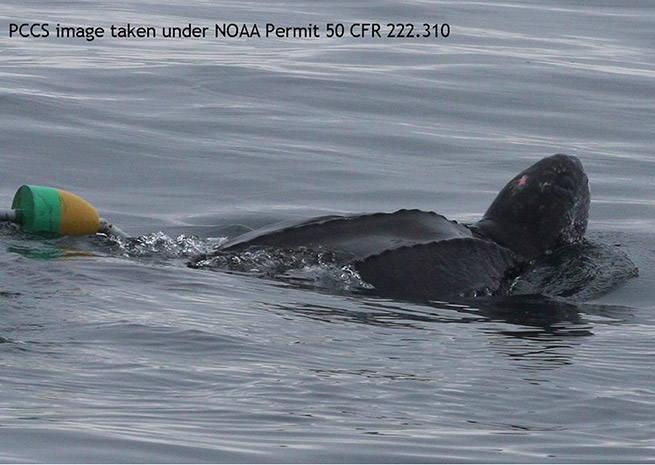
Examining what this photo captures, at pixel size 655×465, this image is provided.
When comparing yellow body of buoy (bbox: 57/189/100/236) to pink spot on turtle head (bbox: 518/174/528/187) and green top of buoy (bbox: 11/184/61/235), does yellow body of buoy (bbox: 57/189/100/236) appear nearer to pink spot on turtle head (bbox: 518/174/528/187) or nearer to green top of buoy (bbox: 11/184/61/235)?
green top of buoy (bbox: 11/184/61/235)

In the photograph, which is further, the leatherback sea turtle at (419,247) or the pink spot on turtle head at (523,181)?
the pink spot on turtle head at (523,181)

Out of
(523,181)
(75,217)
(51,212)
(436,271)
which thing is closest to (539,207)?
(523,181)

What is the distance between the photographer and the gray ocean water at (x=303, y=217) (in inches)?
176

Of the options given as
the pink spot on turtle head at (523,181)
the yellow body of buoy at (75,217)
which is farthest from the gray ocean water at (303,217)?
the pink spot on turtle head at (523,181)

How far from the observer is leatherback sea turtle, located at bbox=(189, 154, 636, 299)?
681 cm

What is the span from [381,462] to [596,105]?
10.1 metres

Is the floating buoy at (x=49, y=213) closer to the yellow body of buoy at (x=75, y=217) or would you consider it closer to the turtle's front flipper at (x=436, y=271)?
the yellow body of buoy at (x=75, y=217)

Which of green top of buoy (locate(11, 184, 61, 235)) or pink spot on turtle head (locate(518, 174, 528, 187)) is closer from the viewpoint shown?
green top of buoy (locate(11, 184, 61, 235))

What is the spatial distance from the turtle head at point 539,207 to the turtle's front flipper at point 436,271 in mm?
602

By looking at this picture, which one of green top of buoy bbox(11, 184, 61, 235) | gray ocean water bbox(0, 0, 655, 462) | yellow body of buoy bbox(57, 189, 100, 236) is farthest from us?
yellow body of buoy bbox(57, 189, 100, 236)

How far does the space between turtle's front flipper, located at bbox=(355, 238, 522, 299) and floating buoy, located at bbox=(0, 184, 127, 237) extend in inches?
60.6

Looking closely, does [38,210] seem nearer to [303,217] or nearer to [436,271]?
[436,271]

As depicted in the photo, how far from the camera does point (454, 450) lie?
4289mm

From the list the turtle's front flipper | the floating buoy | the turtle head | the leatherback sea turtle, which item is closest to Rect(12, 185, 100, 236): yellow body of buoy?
the floating buoy
